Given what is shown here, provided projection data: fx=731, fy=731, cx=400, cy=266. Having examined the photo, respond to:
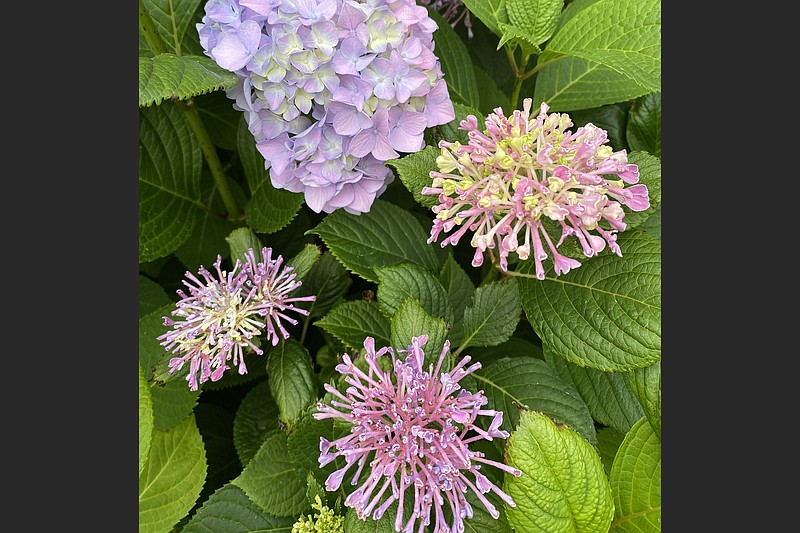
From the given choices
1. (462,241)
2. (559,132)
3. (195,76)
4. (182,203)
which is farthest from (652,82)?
(182,203)

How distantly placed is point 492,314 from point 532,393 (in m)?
0.11

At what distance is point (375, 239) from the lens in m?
0.96

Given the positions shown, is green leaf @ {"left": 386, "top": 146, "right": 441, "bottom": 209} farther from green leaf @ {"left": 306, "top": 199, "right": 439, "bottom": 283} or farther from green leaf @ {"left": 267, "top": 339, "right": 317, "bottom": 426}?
green leaf @ {"left": 267, "top": 339, "right": 317, "bottom": 426}

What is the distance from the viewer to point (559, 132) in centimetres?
76

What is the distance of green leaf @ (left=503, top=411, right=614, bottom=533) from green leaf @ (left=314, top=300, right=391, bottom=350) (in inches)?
8.8

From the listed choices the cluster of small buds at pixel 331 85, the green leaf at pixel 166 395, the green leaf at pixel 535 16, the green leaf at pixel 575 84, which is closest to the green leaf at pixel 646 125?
the green leaf at pixel 575 84

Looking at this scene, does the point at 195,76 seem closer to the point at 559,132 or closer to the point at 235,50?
the point at 235,50

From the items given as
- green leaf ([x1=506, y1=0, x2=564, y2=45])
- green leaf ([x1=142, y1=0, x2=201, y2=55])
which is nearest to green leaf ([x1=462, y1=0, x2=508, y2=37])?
green leaf ([x1=506, y1=0, x2=564, y2=45])

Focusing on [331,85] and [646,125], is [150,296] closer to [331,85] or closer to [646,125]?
[331,85]

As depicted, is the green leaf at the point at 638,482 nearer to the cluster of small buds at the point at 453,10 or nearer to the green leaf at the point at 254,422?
the green leaf at the point at 254,422

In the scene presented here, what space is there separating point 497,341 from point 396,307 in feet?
0.43

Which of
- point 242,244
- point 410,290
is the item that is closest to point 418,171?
point 410,290

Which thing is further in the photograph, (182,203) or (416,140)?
(182,203)

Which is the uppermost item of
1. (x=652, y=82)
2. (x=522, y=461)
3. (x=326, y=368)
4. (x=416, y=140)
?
(x=652, y=82)
